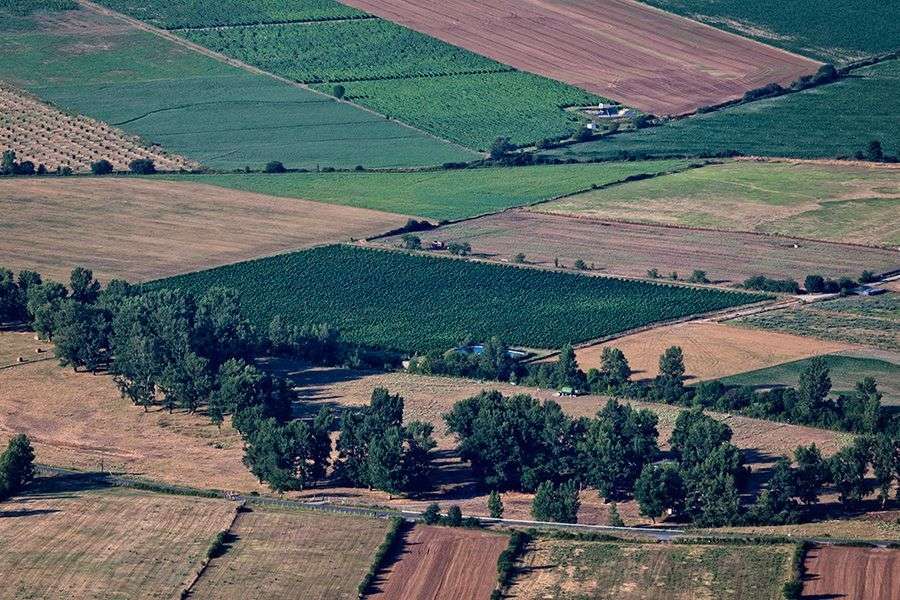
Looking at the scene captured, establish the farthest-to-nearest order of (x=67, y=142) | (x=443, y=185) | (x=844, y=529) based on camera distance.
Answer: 1. (x=67, y=142)
2. (x=443, y=185)
3. (x=844, y=529)

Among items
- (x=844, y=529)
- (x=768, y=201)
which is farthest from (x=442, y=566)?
(x=768, y=201)

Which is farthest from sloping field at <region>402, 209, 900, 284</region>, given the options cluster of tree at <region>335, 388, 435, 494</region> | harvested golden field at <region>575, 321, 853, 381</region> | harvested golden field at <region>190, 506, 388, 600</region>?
harvested golden field at <region>190, 506, 388, 600</region>

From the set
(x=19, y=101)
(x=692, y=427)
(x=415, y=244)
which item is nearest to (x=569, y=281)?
(x=415, y=244)

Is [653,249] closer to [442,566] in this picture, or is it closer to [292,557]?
[442,566]

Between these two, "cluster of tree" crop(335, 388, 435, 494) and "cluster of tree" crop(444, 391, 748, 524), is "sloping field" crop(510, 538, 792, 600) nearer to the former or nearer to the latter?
"cluster of tree" crop(444, 391, 748, 524)

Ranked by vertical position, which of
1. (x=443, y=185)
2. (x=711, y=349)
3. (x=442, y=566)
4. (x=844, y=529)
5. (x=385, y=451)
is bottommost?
(x=442, y=566)

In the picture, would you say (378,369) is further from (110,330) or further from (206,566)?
(206,566)
